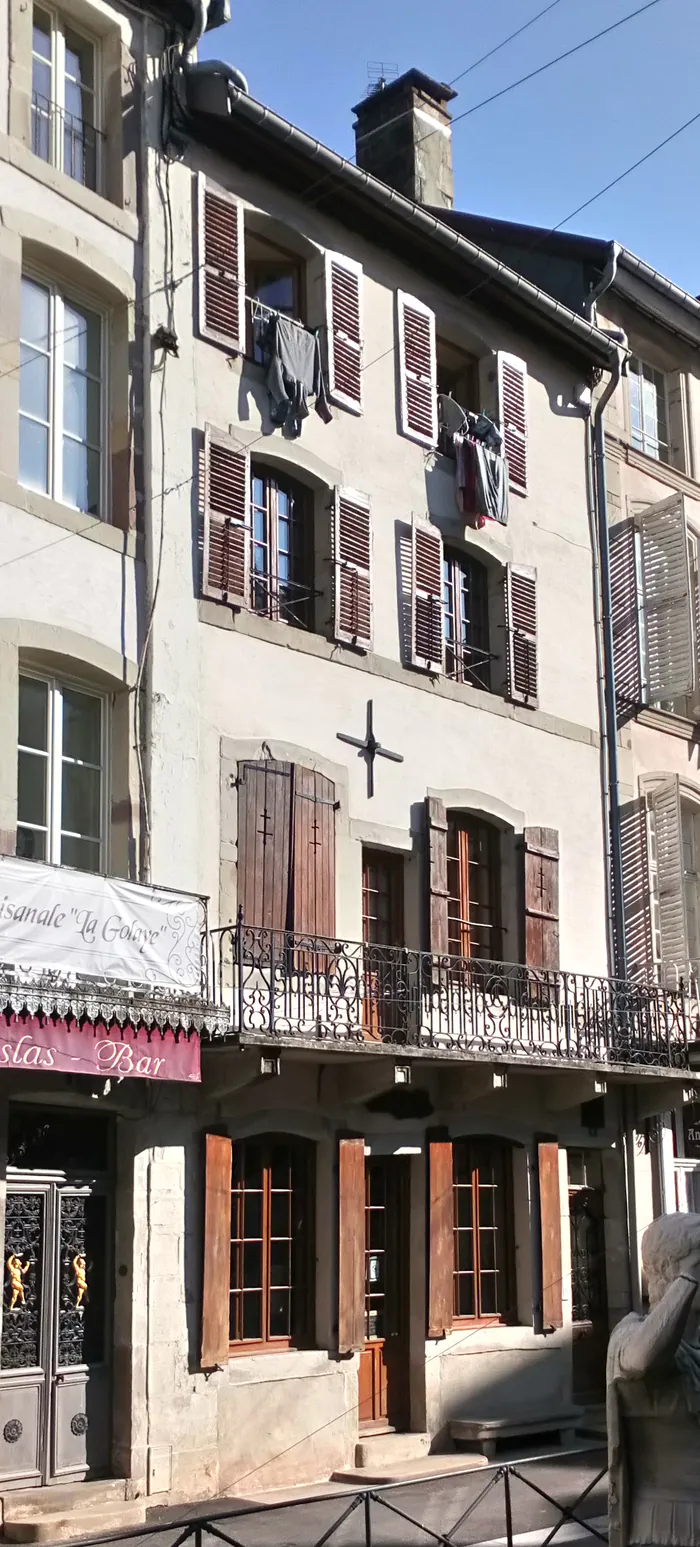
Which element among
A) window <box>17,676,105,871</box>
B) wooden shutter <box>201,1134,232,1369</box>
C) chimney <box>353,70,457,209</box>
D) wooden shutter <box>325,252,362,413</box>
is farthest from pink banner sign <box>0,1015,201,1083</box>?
chimney <box>353,70,457,209</box>

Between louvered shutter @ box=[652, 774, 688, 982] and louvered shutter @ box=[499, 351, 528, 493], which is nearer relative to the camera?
louvered shutter @ box=[499, 351, 528, 493]

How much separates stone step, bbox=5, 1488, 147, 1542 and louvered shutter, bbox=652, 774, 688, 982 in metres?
8.93

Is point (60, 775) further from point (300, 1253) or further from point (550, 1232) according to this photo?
point (550, 1232)

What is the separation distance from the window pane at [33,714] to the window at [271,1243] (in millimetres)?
3632

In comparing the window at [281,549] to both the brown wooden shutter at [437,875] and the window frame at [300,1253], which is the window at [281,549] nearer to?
the brown wooden shutter at [437,875]

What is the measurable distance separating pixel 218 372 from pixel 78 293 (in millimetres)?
1429

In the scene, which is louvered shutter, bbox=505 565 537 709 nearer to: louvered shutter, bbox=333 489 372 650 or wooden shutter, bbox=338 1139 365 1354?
louvered shutter, bbox=333 489 372 650

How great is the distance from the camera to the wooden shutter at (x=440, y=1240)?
14.9m

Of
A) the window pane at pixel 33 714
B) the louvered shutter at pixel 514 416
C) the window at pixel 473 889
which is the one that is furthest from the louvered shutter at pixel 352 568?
the window pane at pixel 33 714

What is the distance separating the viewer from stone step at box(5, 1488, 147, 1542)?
11.0 metres

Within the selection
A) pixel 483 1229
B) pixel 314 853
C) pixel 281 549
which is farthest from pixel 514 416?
pixel 483 1229

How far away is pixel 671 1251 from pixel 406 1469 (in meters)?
9.38

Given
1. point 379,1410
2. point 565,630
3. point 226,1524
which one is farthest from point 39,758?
point 565,630

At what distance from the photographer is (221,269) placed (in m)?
14.8
